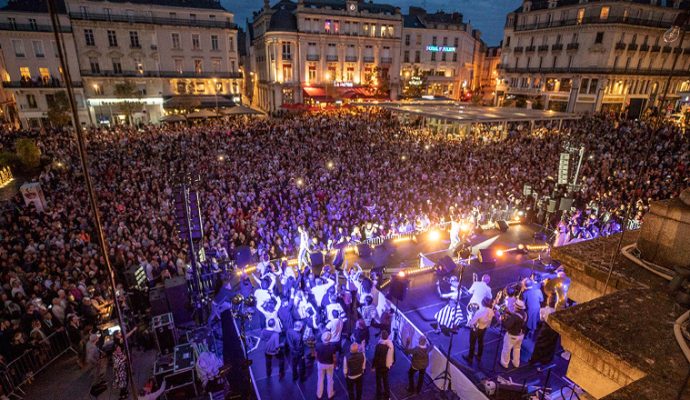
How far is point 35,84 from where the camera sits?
3666 centimetres

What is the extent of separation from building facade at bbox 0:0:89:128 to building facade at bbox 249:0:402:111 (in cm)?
2071

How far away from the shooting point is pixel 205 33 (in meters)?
41.0

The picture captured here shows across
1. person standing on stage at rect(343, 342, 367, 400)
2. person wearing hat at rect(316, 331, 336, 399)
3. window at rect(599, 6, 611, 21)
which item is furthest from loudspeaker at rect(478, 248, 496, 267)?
window at rect(599, 6, 611, 21)

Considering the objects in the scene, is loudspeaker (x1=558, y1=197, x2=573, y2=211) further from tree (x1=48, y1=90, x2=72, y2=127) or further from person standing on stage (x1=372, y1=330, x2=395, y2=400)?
tree (x1=48, y1=90, x2=72, y2=127)

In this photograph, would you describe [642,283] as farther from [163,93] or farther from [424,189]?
[163,93]

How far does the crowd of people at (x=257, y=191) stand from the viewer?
418 inches

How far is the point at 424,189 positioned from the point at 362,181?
2983 mm

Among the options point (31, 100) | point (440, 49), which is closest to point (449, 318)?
point (31, 100)

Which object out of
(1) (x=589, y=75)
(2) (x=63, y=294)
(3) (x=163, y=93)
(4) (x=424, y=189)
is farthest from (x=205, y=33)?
(1) (x=589, y=75)

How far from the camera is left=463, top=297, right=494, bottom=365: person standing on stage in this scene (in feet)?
26.1

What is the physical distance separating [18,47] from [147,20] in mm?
11960

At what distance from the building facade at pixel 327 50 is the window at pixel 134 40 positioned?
14.5 m

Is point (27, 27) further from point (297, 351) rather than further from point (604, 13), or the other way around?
point (604, 13)

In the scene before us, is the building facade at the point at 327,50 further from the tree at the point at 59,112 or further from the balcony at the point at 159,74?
the tree at the point at 59,112
